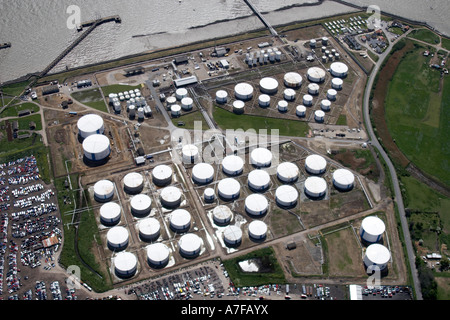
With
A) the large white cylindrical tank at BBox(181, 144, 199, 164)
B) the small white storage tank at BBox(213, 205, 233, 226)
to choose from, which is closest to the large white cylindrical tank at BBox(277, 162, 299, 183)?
the small white storage tank at BBox(213, 205, 233, 226)

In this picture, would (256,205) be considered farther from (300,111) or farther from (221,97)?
(221,97)

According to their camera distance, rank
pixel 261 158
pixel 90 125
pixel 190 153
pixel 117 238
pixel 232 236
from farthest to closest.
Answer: pixel 90 125 < pixel 261 158 < pixel 190 153 < pixel 232 236 < pixel 117 238

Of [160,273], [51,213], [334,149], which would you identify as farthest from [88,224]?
[334,149]

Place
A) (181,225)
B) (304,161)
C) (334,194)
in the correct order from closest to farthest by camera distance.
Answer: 1. (181,225)
2. (334,194)
3. (304,161)

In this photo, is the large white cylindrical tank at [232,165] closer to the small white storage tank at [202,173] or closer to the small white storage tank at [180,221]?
the small white storage tank at [202,173]

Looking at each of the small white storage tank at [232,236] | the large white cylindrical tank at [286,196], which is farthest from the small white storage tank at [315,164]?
the small white storage tank at [232,236]

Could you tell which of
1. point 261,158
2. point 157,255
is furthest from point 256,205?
point 157,255

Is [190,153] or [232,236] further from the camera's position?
[190,153]

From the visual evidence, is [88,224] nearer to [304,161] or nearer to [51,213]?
[51,213]
